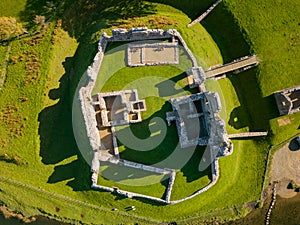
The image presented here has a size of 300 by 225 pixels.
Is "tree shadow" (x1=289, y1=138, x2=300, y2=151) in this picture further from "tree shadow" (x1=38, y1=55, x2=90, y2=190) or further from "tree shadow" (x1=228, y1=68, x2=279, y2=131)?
"tree shadow" (x1=38, y1=55, x2=90, y2=190)

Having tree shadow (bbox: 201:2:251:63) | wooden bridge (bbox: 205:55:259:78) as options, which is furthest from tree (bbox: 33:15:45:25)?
wooden bridge (bbox: 205:55:259:78)

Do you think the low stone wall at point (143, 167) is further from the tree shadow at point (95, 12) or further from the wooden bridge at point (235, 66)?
the tree shadow at point (95, 12)

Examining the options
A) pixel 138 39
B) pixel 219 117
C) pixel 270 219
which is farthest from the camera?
pixel 270 219

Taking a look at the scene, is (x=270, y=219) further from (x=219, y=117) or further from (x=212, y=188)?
(x=219, y=117)

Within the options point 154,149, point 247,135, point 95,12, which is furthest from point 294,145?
point 95,12

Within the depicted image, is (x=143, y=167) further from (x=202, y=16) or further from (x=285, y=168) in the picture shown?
(x=202, y=16)

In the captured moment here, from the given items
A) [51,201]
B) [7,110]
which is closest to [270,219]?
[51,201]

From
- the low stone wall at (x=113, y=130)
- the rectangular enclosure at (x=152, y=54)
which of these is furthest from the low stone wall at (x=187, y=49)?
the rectangular enclosure at (x=152, y=54)
